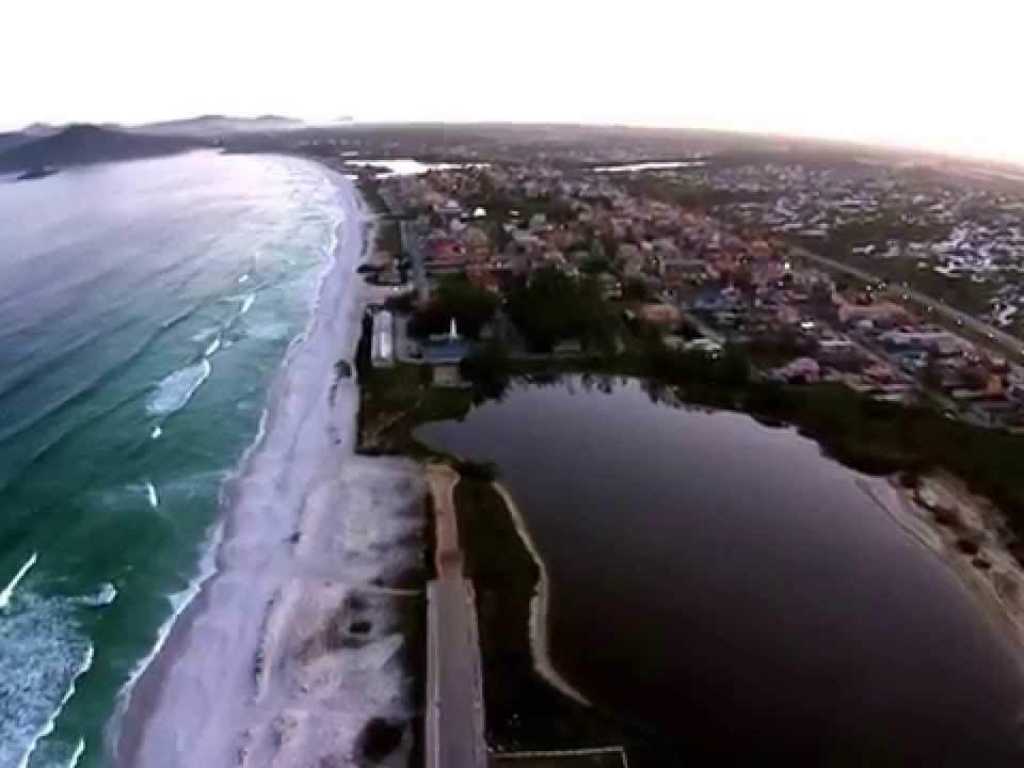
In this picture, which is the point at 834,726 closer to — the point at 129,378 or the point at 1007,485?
the point at 1007,485

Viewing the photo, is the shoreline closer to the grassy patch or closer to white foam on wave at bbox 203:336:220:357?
the grassy patch

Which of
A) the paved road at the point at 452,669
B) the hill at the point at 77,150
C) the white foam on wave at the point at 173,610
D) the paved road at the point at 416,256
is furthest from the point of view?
the hill at the point at 77,150

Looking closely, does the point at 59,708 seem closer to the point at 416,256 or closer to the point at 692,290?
the point at 692,290

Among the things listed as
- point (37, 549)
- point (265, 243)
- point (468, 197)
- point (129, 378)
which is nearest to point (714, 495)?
point (37, 549)

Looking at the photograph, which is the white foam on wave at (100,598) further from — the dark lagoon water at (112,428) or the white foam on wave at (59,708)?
the white foam on wave at (59,708)

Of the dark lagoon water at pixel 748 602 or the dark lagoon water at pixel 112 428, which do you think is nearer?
the dark lagoon water at pixel 748 602

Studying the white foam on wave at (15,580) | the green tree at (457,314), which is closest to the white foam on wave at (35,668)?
the white foam on wave at (15,580)

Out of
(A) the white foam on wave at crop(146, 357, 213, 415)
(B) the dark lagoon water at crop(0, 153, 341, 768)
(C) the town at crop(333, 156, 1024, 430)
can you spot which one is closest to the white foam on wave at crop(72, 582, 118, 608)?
(B) the dark lagoon water at crop(0, 153, 341, 768)

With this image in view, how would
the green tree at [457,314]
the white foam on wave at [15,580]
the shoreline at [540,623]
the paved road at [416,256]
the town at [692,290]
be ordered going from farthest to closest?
the paved road at [416,256] < the green tree at [457,314] < the town at [692,290] < the white foam on wave at [15,580] < the shoreline at [540,623]
